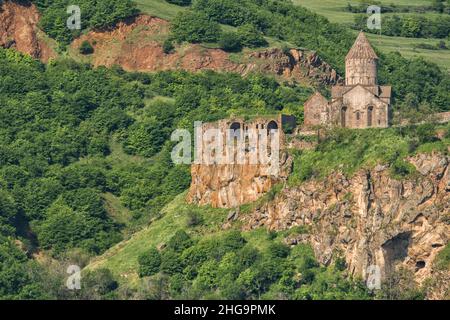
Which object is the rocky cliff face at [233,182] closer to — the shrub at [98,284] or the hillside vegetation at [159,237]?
the hillside vegetation at [159,237]

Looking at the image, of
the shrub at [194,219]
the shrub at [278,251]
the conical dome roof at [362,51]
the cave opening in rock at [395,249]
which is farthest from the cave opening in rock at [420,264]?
the conical dome roof at [362,51]

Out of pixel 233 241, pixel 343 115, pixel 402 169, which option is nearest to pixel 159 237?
pixel 233 241

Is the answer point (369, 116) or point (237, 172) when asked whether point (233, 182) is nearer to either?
point (237, 172)

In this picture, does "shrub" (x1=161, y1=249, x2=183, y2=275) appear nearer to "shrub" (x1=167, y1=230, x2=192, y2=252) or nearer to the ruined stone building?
"shrub" (x1=167, y1=230, x2=192, y2=252)

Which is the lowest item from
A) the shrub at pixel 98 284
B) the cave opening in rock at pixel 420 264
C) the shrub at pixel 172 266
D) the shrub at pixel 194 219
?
the shrub at pixel 98 284
